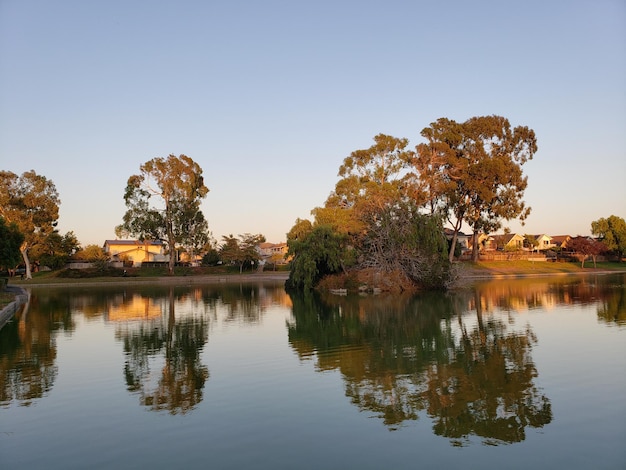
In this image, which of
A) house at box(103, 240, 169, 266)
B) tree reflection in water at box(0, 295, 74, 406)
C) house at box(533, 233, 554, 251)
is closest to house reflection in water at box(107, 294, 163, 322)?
tree reflection in water at box(0, 295, 74, 406)

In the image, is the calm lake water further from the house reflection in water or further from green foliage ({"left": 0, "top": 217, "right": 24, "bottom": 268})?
green foliage ({"left": 0, "top": 217, "right": 24, "bottom": 268})

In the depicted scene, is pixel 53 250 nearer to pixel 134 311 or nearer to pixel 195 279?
pixel 195 279

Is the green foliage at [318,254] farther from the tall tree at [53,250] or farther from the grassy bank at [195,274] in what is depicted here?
the tall tree at [53,250]

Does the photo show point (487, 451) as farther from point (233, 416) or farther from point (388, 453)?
point (233, 416)

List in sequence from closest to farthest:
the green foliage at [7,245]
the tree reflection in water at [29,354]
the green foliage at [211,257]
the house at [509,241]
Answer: the tree reflection in water at [29,354] < the green foliage at [7,245] < the green foliage at [211,257] < the house at [509,241]

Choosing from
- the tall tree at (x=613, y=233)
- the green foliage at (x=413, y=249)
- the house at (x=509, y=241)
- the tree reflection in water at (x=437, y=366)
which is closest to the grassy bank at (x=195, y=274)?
the tall tree at (x=613, y=233)

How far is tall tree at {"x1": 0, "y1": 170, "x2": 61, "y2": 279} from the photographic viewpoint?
6738 centimetres

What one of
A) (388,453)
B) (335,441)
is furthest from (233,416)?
(388,453)

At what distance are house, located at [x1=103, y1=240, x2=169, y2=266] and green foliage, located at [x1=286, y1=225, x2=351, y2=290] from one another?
55092 millimetres

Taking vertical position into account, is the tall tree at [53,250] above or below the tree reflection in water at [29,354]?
above

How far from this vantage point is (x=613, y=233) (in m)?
90.7

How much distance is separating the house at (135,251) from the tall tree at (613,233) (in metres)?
76.7

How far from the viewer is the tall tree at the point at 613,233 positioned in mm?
88688

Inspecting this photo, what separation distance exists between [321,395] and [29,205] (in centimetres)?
6751
